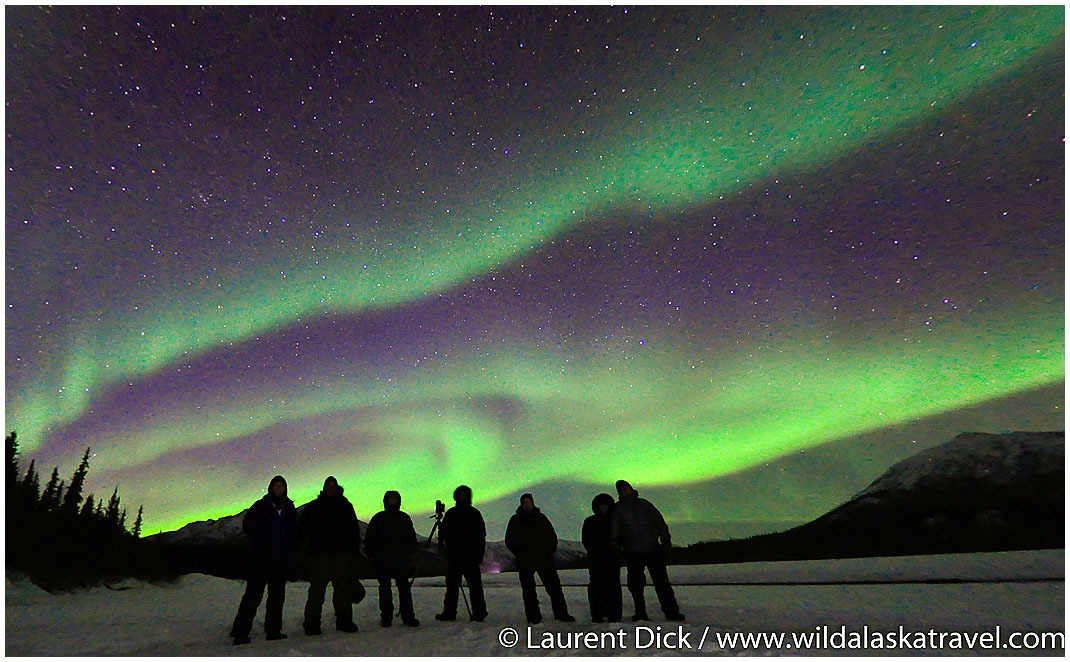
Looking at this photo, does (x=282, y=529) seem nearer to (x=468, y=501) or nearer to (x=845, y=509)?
(x=468, y=501)

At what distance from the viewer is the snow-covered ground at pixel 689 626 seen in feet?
20.6

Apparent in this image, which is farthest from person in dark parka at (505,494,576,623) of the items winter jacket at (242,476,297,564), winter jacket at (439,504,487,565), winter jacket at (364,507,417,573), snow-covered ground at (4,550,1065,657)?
winter jacket at (242,476,297,564)

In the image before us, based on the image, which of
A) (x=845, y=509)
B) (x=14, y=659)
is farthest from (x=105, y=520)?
(x=845, y=509)

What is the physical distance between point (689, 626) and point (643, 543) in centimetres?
108

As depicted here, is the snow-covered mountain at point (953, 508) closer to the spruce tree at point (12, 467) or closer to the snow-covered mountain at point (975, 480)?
the snow-covered mountain at point (975, 480)

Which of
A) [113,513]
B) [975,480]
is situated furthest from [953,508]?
[113,513]

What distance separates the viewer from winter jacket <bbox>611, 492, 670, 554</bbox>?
7.84 meters

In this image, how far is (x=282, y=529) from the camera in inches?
270

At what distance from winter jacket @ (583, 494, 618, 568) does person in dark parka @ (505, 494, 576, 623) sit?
0.48 m

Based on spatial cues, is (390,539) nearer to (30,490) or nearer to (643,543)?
(643,543)

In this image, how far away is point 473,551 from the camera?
8.02 meters

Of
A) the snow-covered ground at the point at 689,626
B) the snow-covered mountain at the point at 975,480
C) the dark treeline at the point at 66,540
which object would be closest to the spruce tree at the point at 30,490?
the dark treeline at the point at 66,540

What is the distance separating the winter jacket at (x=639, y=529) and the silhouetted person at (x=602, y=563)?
0.13m

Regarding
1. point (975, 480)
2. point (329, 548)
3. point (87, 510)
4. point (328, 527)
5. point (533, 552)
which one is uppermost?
point (975, 480)
